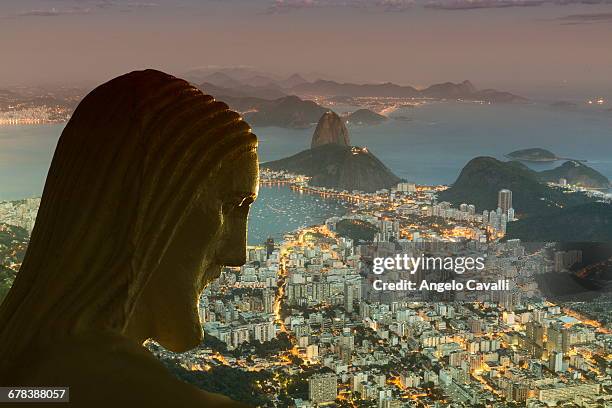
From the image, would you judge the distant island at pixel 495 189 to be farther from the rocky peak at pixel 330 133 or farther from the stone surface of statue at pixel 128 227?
the stone surface of statue at pixel 128 227

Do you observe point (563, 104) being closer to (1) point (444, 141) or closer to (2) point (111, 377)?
(1) point (444, 141)

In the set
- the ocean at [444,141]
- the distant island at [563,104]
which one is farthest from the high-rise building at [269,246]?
the distant island at [563,104]

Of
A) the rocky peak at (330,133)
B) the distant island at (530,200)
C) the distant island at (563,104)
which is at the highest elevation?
the distant island at (563,104)

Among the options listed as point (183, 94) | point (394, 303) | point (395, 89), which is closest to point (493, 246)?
point (394, 303)

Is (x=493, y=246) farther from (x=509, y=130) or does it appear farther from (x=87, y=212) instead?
(x=87, y=212)

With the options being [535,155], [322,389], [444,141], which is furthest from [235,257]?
[535,155]

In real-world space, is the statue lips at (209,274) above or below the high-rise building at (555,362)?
A: above

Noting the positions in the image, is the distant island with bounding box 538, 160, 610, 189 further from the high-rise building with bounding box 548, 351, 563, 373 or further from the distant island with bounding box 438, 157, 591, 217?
the high-rise building with bounding box 548, 351, 563, 373
